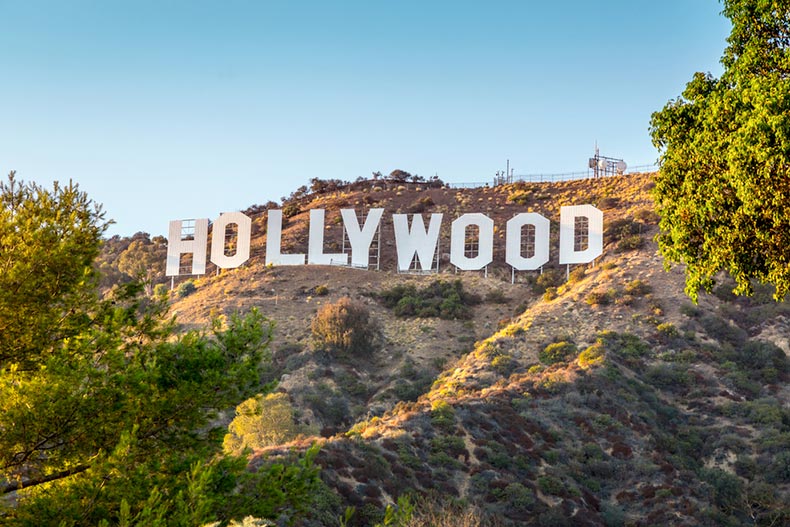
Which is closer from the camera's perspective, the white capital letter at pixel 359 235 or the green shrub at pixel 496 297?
the green shrub at pixel 496 297

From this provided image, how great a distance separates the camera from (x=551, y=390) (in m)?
52.8

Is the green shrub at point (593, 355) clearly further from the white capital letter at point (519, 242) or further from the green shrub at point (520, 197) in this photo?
the green shrub at point (520, 197)

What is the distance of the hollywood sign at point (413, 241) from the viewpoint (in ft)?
240

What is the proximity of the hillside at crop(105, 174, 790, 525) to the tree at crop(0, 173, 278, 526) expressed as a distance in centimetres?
1240

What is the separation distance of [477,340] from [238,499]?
54230mm

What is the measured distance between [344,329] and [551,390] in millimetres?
18776

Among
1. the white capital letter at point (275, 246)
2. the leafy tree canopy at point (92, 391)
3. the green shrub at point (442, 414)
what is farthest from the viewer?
the white capital letter at point (275, 246)

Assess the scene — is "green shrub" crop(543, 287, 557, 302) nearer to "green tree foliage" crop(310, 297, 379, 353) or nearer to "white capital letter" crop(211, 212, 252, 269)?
"green tree foliage" crop(310, 297, 379, 353)

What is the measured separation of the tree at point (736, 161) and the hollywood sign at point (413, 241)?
4960 cm

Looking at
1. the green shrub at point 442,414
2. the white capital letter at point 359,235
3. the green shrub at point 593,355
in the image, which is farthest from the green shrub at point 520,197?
the green shrub at point 442,414

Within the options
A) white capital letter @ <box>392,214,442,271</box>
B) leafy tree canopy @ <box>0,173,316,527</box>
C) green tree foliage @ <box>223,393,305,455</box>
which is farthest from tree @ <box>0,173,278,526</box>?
white capital letter @ <box>392,214,442,271</box>

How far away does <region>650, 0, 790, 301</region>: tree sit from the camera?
63.7 feet

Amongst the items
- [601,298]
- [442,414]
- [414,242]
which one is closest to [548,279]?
[601,298]

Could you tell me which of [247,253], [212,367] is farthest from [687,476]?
[247,253]
